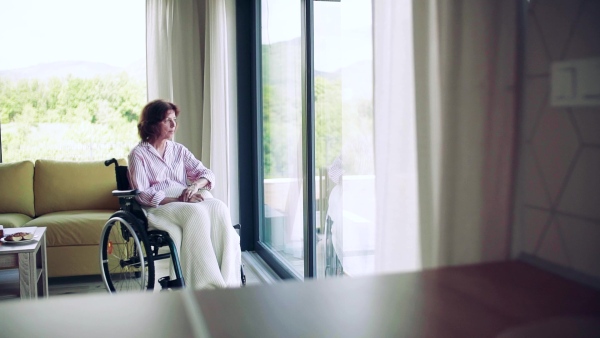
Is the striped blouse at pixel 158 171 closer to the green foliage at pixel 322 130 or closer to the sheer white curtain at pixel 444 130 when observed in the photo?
the green foliage at pixel 322 130

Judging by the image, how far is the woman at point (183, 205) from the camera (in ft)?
8.75

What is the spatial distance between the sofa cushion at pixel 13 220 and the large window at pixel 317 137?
4.99 ft

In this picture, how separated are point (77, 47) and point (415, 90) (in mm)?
3848

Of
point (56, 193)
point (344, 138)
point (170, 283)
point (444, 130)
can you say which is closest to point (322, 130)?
point (344, 138)

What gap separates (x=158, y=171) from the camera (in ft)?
9.70

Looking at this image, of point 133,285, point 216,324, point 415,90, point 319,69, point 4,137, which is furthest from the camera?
point 4,137

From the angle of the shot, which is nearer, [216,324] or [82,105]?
[216,324]

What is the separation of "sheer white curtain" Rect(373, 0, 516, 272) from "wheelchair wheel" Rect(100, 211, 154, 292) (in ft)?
4.91

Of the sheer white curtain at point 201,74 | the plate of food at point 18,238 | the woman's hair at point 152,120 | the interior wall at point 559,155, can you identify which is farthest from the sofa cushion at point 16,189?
the interior wall at point 559,155

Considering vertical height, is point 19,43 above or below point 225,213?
above

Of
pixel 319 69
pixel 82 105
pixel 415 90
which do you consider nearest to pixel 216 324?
pixel 415 90

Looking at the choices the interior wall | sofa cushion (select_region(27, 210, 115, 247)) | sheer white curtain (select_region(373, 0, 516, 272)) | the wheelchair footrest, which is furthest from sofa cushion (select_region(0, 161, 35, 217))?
the interior wall

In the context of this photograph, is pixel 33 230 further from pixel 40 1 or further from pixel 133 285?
pixel 40 1

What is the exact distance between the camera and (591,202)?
286 millimetres
